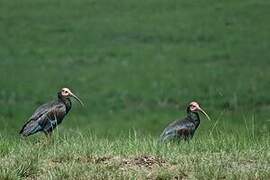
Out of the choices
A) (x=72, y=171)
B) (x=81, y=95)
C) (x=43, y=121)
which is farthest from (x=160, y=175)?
(x=81, y=95)

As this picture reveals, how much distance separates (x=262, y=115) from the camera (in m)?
17.2

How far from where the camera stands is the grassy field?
623cm

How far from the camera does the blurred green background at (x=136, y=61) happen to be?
58.2 feet

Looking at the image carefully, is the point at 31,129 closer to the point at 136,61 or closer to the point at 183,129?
the point at 183,129

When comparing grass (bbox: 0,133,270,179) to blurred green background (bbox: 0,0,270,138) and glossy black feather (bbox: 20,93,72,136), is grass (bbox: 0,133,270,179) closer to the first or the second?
glossy black feather (bbox: 20,93,72,136)

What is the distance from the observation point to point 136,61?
23859 millimetres

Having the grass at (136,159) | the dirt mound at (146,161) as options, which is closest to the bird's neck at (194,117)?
the grass at (136,159)

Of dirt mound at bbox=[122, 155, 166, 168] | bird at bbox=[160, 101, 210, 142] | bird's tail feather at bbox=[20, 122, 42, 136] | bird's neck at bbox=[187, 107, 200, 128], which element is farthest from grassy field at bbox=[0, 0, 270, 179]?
bird's neck at bbox=[187, 107, 200, 128]

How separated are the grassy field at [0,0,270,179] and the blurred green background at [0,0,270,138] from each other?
Answer: 41 mm

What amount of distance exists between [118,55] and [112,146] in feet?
59.0

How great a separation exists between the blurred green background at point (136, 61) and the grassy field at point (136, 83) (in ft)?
0.14

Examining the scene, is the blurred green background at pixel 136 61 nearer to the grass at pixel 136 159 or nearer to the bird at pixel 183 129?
the bird at pixel 183 129

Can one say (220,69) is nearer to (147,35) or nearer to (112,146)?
(147,35)

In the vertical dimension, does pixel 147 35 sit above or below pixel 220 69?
above
